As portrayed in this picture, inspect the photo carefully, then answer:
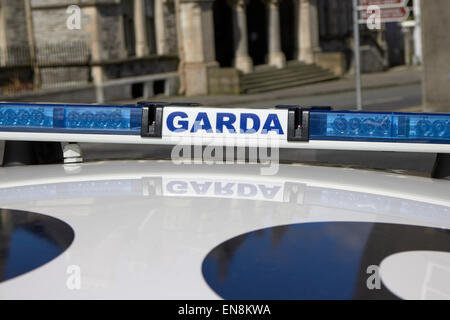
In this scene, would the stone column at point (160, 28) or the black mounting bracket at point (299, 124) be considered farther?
the stone column at point (160, 28)

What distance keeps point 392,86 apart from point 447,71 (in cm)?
1397

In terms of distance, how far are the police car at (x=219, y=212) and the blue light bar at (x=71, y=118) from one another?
1 centimetres

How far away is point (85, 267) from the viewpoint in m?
4.64

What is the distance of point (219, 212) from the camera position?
19.9 feet

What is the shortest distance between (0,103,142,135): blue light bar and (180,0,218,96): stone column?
21.0 m

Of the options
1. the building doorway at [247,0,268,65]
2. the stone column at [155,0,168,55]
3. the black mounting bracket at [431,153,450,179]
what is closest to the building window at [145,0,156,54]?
the stone column at [155,0,168,55]

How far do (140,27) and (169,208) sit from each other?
23679 millimetres

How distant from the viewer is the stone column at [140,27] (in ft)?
95.5

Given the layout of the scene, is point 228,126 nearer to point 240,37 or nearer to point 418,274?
point 418,274

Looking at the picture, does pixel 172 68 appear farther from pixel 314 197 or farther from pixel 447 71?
pixel 314 197
